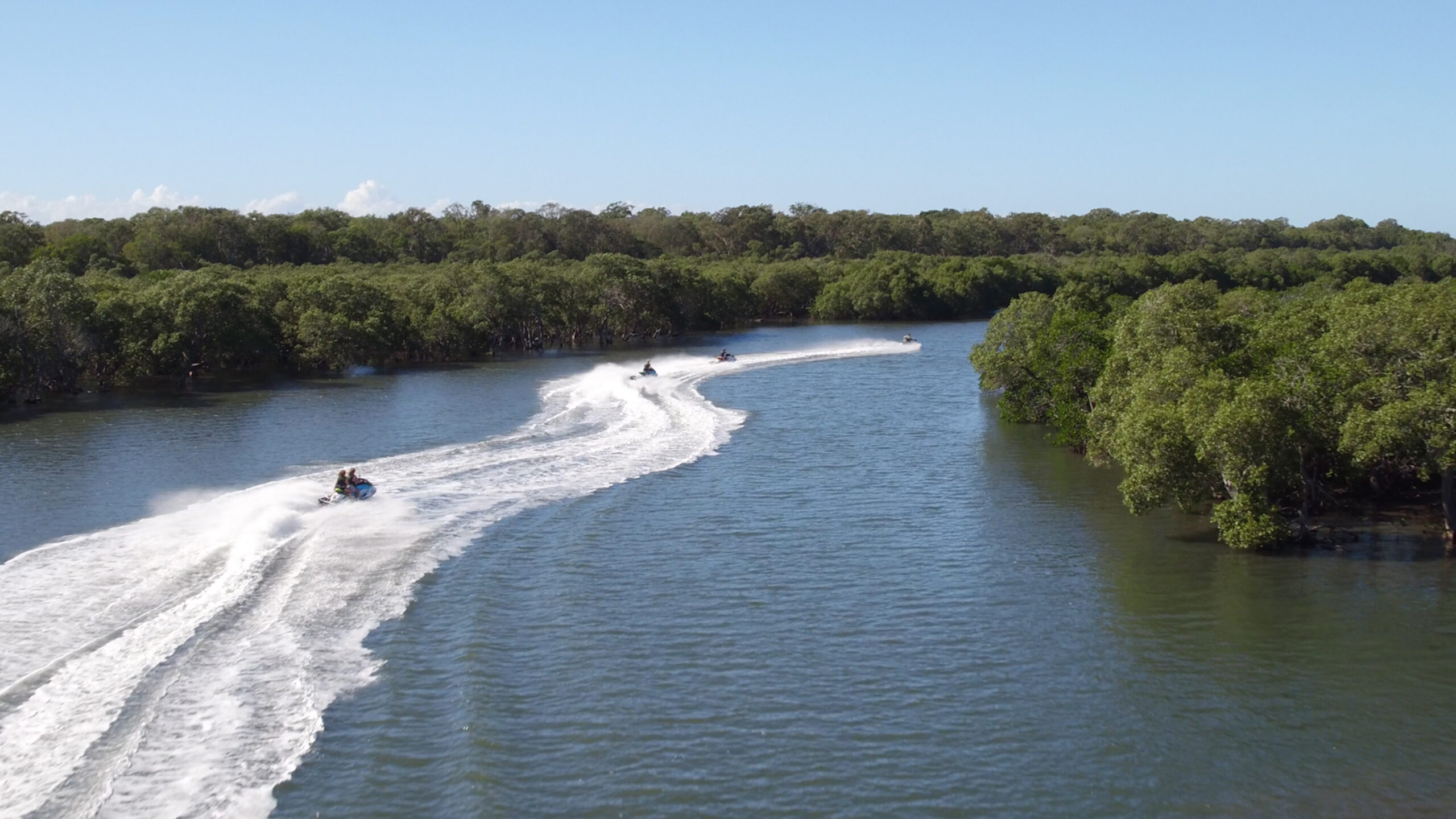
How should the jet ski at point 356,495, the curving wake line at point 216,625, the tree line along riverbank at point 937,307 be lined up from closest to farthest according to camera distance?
1. the curving wake line at point 216,625
2. the tree line along riverbank at point 937,307
3. the jet ski at point 356,495

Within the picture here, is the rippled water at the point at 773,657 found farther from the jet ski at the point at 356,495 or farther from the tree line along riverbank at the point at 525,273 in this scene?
the tree line along riverbank at the point at 525,273

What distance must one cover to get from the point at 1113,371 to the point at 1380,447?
34.6 ft

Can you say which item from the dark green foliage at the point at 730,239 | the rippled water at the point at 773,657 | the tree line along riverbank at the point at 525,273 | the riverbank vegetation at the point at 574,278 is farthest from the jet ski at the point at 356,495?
the dark green foliage at the point at 730,239

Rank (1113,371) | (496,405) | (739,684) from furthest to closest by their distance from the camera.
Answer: (496,405)
(1113,371)
(739,684)

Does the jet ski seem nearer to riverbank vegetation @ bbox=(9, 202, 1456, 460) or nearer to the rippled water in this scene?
the rippled water

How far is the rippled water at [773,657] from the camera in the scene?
15.7m

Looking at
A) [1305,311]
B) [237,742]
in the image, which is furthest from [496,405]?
[237,742]

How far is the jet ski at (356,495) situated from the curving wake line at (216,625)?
409 millimetres

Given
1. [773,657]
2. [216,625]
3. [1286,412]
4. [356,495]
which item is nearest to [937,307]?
[1286,412]

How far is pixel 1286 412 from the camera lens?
26594mm

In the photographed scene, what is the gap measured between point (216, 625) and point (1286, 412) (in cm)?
2294

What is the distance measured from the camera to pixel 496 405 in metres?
52.8

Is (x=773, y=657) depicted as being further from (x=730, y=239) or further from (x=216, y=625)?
(x=730, y=239)

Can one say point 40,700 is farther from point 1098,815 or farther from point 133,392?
point 133,392
